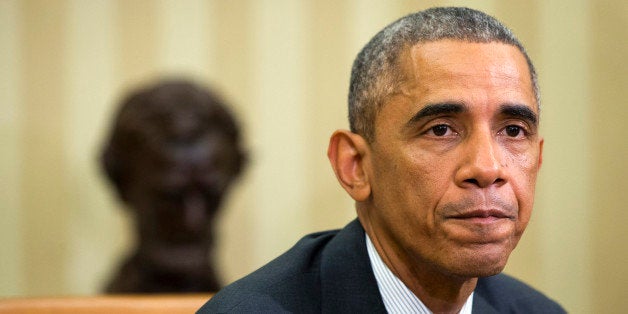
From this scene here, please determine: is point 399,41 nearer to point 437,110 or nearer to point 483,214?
point 437,110

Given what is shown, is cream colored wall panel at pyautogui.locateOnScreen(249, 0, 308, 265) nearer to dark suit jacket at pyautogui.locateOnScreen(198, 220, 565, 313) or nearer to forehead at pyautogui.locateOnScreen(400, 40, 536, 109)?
dark suit jacket at pyautogui.locateOnScreen(198, 220, 565, 313)

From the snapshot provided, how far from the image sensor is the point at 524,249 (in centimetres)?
399

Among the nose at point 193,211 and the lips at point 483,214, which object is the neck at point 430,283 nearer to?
the lips at point 483,214

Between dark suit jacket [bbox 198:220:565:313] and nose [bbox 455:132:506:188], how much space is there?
0.31m

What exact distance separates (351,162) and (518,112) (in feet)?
1.19

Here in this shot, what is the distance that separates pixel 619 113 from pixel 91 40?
223 cm

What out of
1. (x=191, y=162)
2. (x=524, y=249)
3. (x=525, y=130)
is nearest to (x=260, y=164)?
(x=191, y=162)

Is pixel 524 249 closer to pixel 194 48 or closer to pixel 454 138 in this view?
pixel 194 48

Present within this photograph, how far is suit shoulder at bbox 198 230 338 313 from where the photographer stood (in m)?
1.79

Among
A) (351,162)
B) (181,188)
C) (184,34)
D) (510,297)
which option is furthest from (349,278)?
(184,34)

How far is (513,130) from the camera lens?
1762 millimetres

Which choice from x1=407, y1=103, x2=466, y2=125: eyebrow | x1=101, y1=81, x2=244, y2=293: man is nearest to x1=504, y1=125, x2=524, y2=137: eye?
x1=407, y1=103, x2=466, y2=125: eyebrow

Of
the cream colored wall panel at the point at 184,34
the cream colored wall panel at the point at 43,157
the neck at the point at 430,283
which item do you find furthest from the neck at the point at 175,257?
the neck at the point at 430,283

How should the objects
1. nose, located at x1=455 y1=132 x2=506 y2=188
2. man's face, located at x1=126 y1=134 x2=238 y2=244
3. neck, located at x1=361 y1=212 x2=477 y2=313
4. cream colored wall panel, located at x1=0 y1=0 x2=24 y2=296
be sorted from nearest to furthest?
nose, located at x1=455 y1=132 x2=506 y2=188, neck, located at x1=361 y1=212 x2=477 y2=313, man's face, located at x1=126 y1=134 x2=238 y2=244, cream colored wall panel, located at x1=0 y1=0 x2=24 y2=296
